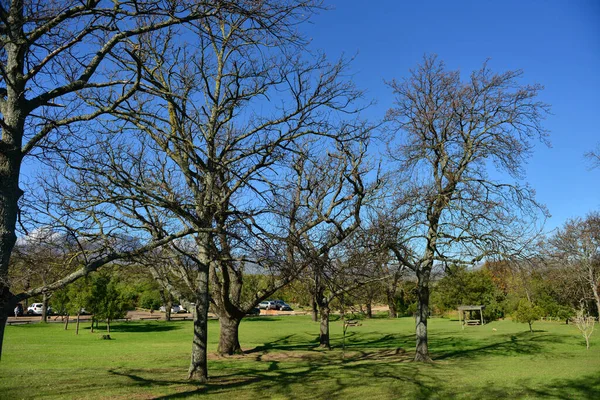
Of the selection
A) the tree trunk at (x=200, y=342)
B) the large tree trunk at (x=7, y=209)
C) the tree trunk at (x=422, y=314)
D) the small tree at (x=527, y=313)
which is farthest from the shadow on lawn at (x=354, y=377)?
the small tree at (x=527, y=313)

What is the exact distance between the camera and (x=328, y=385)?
11953 mm

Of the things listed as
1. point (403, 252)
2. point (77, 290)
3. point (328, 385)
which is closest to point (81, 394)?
point (328, 385)

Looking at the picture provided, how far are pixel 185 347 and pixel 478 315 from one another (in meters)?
35.4

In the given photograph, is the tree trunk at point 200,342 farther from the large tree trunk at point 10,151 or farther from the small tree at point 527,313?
the small tree at point 527,313

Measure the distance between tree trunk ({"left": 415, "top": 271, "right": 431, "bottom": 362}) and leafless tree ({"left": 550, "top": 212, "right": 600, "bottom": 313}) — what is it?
2476cm

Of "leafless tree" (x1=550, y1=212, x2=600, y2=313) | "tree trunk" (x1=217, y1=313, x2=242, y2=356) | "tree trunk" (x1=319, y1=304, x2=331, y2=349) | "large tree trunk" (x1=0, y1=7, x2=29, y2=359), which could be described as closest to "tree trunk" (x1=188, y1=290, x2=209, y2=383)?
"tree trunk" (x1=217, y1=313, x2=242, y2=356)

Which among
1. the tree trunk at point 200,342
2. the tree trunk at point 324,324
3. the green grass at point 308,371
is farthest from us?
the tree trunk at point 324,324

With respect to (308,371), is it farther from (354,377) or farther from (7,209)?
(7,209)

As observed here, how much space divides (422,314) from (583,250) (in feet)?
92.3

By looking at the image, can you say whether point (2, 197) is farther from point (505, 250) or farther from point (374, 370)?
point (505, 250)

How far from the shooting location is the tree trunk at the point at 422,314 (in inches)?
656

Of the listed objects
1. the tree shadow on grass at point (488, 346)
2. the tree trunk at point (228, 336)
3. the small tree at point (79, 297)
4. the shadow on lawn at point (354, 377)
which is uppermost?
the small tree at point (79, 297)

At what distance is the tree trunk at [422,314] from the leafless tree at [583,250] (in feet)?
81.2

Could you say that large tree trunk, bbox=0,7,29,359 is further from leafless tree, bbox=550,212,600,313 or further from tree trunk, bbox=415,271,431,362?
leafless tree, bbox=550,212,600,313
